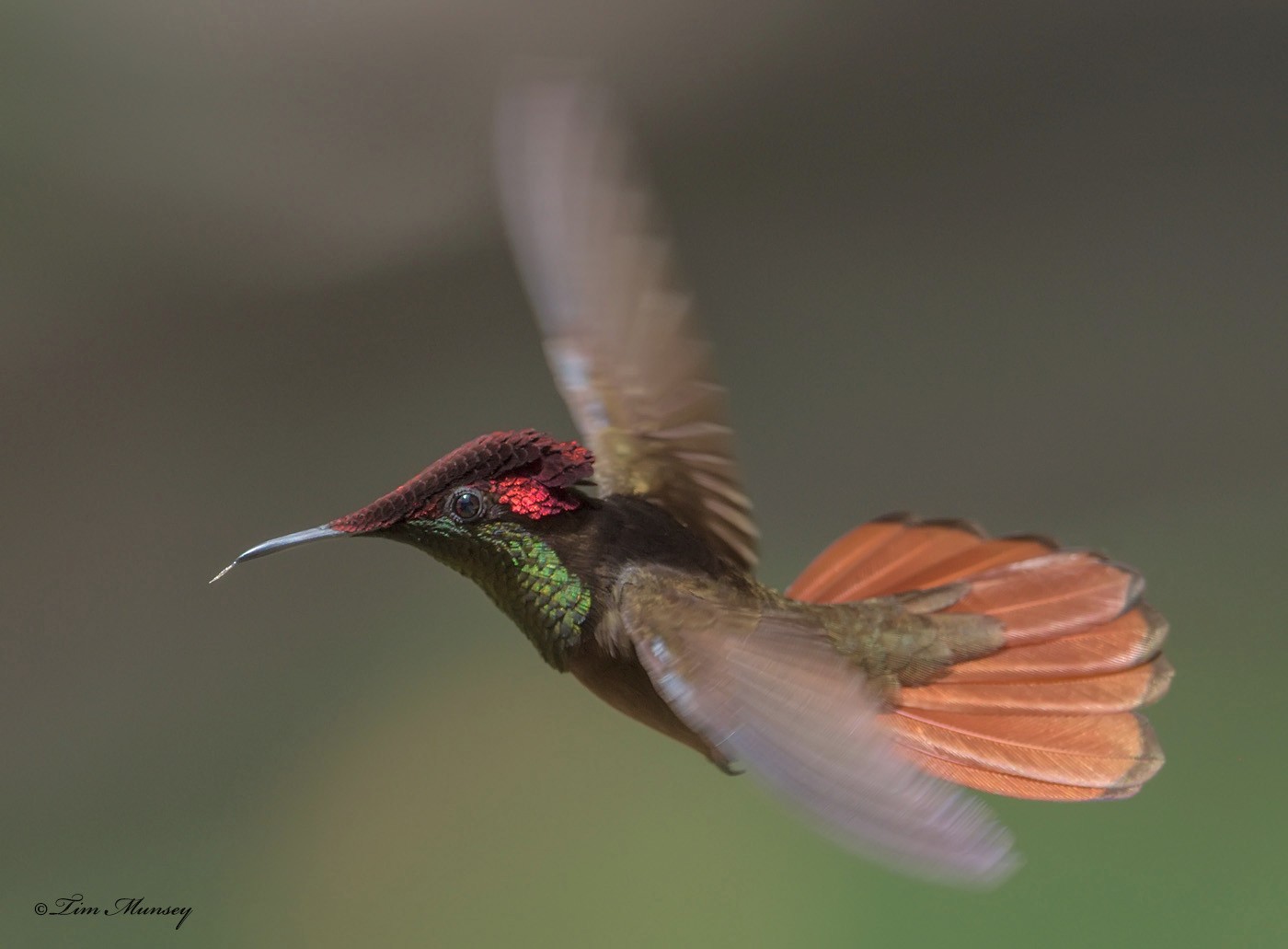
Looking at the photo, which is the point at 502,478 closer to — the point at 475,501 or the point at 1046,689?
the point at 475,501

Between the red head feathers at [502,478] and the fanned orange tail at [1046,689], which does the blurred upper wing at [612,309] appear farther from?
the fanned orange tail at [1046,689]

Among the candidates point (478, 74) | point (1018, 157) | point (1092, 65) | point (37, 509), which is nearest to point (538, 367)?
point (478, 74)

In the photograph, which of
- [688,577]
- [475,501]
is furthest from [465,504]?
[688,577]

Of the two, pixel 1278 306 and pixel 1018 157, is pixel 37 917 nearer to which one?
pixel 1018 157

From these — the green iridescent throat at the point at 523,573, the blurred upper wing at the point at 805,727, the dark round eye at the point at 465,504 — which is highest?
the dark round eye at the point at 465,504

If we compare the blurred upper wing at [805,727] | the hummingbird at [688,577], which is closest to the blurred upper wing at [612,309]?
the hummingbird at [688,577]

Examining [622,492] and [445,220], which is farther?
[445,220]

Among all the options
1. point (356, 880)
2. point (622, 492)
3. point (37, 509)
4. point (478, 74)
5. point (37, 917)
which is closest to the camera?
point (622, 492)
